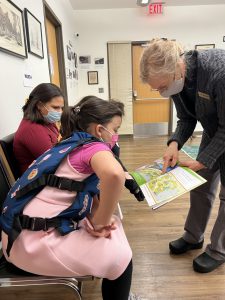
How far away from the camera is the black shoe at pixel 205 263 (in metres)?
1.47

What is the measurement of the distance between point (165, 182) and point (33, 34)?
6.25 feet

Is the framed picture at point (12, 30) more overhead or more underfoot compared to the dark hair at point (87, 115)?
more overhead

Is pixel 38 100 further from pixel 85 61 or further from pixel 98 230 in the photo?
pixel 85 61

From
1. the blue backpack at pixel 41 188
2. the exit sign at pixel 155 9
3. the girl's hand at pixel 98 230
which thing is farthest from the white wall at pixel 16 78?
the exit sign at pixel 155 9

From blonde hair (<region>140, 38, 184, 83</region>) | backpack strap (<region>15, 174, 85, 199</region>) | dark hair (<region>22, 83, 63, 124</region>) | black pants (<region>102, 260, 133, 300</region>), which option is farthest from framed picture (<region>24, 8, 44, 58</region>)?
black pants (<region>102, 260, 133, 300</region>)

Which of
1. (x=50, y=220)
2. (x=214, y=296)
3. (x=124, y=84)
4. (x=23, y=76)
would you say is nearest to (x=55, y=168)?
(x=50, y=220)

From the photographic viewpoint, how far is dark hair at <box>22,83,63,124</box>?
4.95ft

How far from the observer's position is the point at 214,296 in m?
1.32

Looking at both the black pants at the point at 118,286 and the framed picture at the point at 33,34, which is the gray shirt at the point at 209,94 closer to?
the black pants at the point at 118,286

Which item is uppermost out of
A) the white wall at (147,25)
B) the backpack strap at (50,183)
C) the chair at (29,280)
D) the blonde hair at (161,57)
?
the white wall at (147,25)

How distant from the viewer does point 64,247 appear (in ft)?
2.68

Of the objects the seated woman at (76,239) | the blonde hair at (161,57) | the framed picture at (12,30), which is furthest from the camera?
the framed picture at (12,30)

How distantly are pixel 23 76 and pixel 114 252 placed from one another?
1679 mm

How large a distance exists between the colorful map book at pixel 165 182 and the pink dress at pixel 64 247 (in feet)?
1.00
